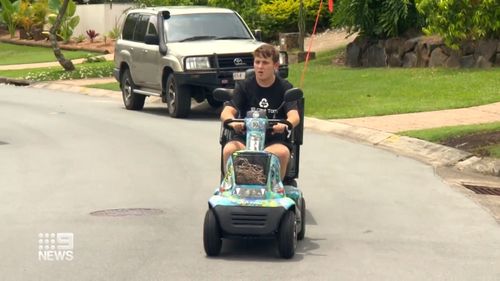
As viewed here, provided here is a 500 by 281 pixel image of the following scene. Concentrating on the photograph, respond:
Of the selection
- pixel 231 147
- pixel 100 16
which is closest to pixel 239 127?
pixel 231 147

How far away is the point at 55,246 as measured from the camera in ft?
30.5

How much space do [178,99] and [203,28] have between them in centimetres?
176

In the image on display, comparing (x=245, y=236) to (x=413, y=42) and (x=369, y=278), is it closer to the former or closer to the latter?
(x=369, y=278)

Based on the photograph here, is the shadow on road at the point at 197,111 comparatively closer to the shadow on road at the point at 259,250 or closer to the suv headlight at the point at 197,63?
the suv headlight at the point at 197,63

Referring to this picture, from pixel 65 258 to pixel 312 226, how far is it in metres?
2.55

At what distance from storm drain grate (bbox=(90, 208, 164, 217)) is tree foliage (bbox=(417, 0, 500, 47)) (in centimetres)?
1498

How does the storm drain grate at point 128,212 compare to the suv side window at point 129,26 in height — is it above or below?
below

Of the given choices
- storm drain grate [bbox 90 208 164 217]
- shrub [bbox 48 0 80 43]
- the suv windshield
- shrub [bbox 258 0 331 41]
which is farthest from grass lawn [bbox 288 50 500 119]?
shrub [bbox 48 0 80 43]

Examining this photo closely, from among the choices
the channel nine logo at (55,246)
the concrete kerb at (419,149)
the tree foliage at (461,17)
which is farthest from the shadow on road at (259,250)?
the tree foliage at (461,17)

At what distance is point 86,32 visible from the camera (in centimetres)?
4997

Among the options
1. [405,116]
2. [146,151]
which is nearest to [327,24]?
[405,116]

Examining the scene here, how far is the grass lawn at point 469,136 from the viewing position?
1503 cm

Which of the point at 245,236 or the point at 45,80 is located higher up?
the point at 245,236

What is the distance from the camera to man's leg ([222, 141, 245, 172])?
9312 millimetres
